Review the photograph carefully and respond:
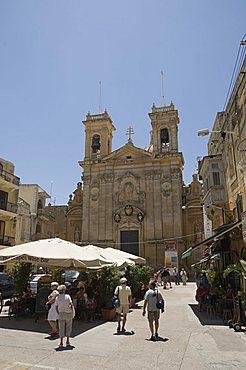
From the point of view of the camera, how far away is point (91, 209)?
3422cm

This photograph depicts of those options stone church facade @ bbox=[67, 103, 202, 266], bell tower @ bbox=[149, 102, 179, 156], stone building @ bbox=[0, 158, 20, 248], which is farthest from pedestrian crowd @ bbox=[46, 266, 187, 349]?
bell tower @ bbox=[149, 102, 179, 156]

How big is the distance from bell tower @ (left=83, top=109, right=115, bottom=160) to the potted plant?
26.8 meters

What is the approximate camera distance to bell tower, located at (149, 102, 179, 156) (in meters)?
34.6

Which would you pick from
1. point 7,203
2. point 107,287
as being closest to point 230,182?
point 107,287

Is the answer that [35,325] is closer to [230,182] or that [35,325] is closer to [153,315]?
[153,315]

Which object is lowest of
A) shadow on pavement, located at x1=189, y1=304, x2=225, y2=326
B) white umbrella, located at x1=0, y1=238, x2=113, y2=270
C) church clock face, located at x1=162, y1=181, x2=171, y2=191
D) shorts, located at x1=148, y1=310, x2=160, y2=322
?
shadow on pavement, located at x1=189, y1=304, x2=225, y2=326

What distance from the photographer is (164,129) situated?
35781 millimetres

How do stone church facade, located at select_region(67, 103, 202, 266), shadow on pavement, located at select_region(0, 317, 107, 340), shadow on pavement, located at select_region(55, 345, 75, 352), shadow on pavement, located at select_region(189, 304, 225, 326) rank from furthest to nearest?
1. stone church facade, located at select_region(67, 103, 202, 266)
2. shadow on pavement, located at select_region(189, 304, 225, 326)
3. shadow on pavement, located at select_region(0, 317, 107, 340)
4. shadow on pavement, located at select_region(55, 345, 75, 352)

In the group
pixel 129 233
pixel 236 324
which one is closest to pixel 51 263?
pixel 236 324

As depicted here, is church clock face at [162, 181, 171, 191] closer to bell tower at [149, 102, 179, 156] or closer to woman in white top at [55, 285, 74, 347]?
bell tower at [149, 102, 179, 156]

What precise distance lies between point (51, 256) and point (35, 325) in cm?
222

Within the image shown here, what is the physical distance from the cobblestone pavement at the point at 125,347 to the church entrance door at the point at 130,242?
21.9 m

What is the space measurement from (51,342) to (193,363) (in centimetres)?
345

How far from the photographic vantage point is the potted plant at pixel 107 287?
10.9m
